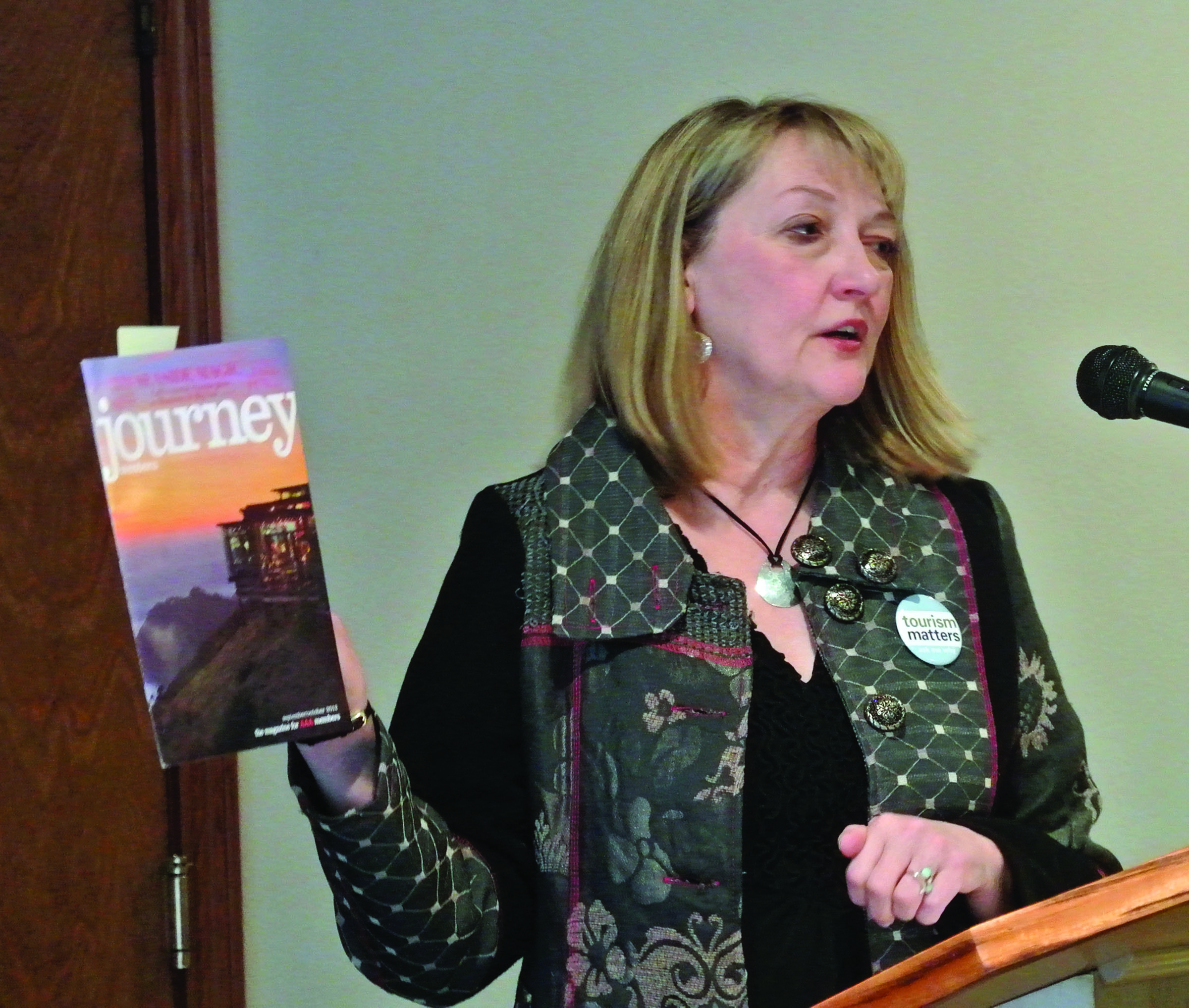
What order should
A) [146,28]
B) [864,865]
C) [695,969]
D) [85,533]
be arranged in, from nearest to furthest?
1. [864,865]
2. [695,969]
3. [85,533]
4. [146,28]

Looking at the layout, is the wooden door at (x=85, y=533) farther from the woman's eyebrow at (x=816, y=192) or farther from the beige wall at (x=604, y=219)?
the woman's eyebrow at (x=816, y=192)

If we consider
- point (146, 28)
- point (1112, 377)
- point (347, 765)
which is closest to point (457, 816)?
point (347, 765)

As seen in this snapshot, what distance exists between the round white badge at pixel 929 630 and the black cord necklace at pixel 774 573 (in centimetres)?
11

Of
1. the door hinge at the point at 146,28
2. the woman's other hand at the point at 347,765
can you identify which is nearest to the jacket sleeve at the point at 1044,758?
the woman's other hand at the point at 347,765

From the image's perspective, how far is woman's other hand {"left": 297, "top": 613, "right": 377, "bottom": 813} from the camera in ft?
3.66

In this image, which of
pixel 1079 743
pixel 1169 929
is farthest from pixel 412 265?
pixel 1169 929

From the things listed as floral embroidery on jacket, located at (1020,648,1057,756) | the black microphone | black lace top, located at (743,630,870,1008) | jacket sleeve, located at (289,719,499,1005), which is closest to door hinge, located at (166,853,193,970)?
jacket sleeve, located at (289,719,499,1005)

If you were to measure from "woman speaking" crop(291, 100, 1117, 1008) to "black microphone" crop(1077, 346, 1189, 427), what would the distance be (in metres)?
0.37

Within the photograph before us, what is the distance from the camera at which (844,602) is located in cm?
145

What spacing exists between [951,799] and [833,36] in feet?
4.01

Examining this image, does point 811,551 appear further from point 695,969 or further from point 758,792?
point 695,969

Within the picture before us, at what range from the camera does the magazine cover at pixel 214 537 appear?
0.85 m

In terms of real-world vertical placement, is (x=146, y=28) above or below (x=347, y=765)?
above

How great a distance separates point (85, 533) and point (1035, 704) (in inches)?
45.7
